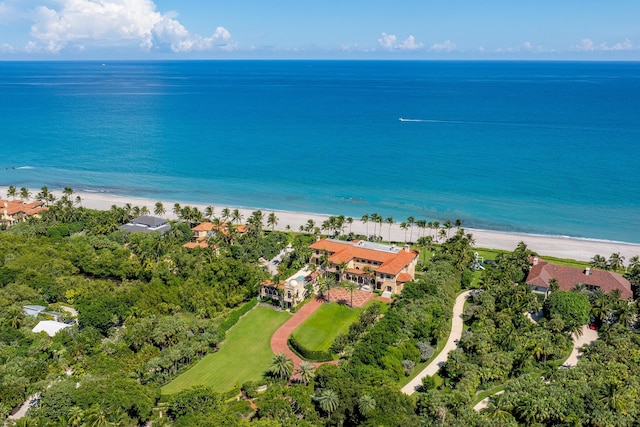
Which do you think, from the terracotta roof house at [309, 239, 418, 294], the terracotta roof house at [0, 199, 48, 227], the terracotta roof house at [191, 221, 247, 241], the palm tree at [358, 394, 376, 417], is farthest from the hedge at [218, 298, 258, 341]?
the terracotta roof house at [0, 199, 48, 227]

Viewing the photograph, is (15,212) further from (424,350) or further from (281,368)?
(424,350)

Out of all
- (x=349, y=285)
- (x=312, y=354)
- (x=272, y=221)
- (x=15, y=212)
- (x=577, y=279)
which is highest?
(x=577, y=279)

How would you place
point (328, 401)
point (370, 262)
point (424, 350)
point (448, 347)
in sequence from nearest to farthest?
1. point (328, 401)
2. point (424, 350)
3. point (448, 347)
4. point (370, 262)

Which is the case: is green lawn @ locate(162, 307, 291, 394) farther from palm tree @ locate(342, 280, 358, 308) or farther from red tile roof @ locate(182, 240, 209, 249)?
red tile roof @ locate(182, 240, 209, 249)


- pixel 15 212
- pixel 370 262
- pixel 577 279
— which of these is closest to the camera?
pixel 577 279

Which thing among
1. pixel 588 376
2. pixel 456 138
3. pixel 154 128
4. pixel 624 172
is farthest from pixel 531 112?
pixel 588 376

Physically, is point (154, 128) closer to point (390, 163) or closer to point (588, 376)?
point (390, 163)

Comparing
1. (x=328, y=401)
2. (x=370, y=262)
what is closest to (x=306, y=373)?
(x=328, y=401)
